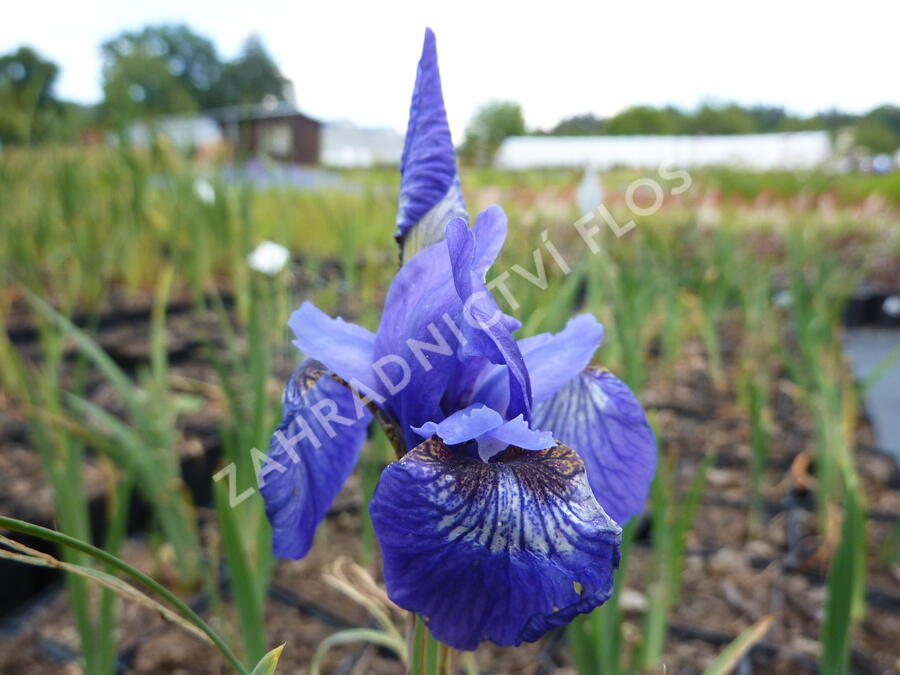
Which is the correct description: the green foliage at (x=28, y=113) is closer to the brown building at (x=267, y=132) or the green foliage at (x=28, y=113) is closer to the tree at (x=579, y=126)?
the brown building at (x=267, y=132)

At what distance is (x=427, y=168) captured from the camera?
0.62 meters

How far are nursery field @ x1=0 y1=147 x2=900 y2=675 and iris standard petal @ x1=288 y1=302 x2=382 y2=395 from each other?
0.20 meters

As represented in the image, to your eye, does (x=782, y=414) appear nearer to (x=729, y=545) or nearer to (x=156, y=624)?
(x=729, y=545)

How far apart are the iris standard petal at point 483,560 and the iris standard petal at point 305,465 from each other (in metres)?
0.16

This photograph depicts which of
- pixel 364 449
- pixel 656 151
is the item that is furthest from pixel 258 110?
pixel 364 449

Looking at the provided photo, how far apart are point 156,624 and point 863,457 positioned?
6.94 feet

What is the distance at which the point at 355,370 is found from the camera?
58 centimetres

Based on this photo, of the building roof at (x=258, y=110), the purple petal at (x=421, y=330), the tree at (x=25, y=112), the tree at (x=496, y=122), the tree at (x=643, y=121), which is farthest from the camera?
the building roof at (x=258, y=110)

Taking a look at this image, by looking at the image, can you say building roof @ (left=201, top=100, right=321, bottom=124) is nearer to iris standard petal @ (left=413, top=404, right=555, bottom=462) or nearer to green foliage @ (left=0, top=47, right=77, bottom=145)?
green foliage @ (left=0, top=47, right=77, bottom=145)

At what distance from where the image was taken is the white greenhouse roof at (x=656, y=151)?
113 inches

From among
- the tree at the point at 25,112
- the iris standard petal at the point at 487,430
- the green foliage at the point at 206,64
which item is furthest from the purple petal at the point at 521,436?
the green foliage at the point at 206,64

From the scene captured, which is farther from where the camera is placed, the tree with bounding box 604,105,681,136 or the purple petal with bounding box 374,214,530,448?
the tree with bounding box 604,105,681,136

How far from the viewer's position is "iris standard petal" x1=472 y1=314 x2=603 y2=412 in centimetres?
59

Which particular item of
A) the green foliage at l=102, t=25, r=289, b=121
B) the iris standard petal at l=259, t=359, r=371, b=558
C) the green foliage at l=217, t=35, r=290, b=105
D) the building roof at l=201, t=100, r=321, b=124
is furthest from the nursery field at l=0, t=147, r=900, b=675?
the green foliage at l=217, t=35, r=290, b=105
